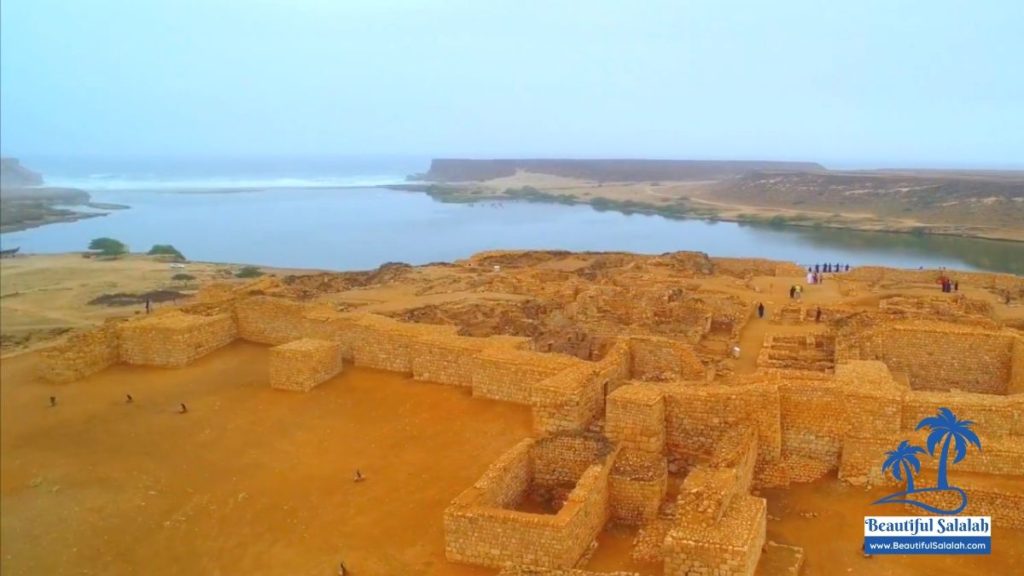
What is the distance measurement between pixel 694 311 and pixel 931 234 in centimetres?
3299

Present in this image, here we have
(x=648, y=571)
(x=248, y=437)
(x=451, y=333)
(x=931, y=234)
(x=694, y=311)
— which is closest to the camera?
(x=648, y=571)

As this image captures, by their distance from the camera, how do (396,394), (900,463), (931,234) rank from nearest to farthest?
(900,463) → (396,394) → (931,234)

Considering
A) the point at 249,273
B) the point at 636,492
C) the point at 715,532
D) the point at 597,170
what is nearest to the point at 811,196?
the point at 249,273

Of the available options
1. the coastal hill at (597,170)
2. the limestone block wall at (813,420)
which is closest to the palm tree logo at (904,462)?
the limestone block wall at (813,420)

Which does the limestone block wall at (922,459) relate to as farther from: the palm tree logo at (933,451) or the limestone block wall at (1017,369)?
the limestone block wall at (1017,369)

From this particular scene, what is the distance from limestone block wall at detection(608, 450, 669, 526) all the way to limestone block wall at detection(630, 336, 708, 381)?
11.2 feet

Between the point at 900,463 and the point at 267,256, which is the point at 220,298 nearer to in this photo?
the point at 900,463

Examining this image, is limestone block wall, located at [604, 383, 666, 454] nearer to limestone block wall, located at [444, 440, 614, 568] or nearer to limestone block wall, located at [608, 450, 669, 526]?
limestone block wall, located at [608, 450, 669, 526]

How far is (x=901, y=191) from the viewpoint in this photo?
5269cm

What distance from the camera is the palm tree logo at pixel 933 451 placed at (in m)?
7.84

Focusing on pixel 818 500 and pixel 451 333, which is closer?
pixel 818 500

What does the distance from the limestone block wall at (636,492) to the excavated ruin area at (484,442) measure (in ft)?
0.08

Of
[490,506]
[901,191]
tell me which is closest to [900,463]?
[490,506]

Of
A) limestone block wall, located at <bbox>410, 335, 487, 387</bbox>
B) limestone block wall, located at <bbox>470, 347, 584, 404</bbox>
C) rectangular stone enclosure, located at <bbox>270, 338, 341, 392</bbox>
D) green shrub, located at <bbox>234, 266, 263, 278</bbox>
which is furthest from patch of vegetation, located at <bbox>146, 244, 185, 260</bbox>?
limestone block wall, located at <bbox>470, 347, 584, 404</bbox>
